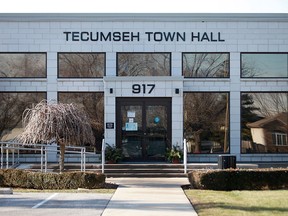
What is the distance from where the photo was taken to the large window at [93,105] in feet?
74.4

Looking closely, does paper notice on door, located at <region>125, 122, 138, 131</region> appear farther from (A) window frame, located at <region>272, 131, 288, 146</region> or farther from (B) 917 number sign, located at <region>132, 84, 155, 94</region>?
(A) window frame, located at <region>272, 131, 288, 146</region>

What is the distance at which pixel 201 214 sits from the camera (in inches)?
452

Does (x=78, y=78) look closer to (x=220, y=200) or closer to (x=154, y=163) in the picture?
(x=154, y=163)

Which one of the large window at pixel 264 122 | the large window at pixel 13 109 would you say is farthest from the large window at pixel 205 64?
the large window at pixel 13 109

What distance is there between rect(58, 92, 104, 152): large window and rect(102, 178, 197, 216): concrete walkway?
152 inches

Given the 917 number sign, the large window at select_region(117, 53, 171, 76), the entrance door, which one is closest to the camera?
the 917 number sign

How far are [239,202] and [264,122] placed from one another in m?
10.3

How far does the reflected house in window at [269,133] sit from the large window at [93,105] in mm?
6140

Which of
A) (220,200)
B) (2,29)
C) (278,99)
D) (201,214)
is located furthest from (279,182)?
(2,29)

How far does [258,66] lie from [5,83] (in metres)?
10.6

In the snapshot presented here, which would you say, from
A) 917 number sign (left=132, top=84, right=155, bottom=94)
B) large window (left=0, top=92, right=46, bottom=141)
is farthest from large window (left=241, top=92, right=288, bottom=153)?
large window (left=0, top=92, right=46, bottom=141)

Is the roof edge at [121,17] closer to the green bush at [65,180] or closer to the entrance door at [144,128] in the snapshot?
the entrance door at [144,128]

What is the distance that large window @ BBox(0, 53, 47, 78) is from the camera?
2306cm

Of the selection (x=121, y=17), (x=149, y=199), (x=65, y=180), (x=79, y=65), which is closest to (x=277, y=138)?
(x=121, y=17)
